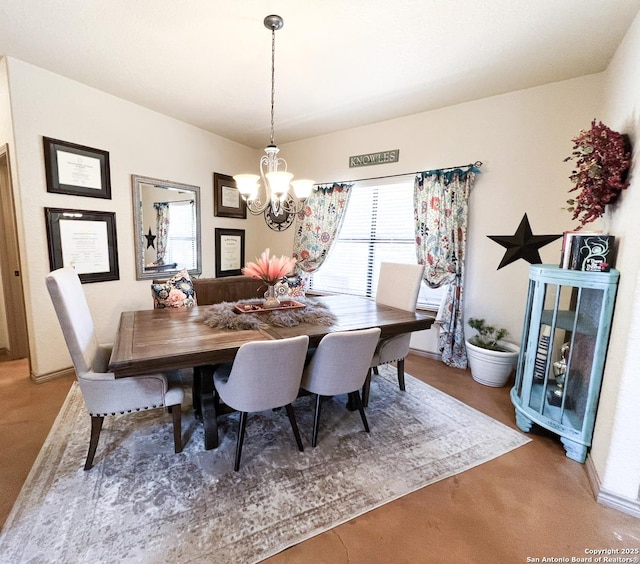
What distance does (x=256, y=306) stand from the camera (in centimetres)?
246

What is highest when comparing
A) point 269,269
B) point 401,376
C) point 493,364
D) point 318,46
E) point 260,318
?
point 318,46

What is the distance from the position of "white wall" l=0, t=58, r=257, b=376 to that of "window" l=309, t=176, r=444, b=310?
1911mm

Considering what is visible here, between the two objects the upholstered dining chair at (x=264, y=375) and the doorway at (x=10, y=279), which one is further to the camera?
the doorway at (x=10, y=279)

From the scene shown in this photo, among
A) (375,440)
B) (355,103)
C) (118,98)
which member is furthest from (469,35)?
(118,98)

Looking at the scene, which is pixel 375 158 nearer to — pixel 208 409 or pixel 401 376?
pixel 401 376

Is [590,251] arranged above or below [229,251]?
above

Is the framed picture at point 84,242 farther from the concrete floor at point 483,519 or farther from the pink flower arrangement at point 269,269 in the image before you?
the pink flower arrangement at point 269,269

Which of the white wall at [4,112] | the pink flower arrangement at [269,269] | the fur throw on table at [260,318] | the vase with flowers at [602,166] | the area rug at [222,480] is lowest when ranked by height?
the area rug at [222,480]

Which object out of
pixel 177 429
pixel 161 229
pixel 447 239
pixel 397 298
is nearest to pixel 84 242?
pixel 161 229

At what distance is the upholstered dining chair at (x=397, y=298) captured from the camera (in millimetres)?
2473

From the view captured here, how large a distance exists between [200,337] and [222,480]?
80 centimetres

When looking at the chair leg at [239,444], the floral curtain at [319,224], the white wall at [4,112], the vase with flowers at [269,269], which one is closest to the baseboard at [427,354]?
the floral curtain at [319,224]

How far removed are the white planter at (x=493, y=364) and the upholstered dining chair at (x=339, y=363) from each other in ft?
4.95

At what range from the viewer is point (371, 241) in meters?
3.83
